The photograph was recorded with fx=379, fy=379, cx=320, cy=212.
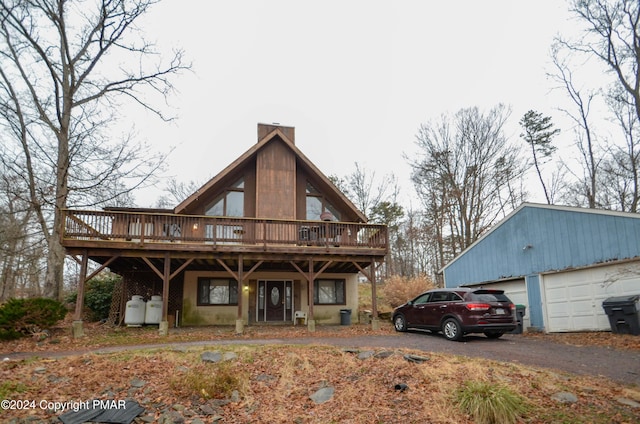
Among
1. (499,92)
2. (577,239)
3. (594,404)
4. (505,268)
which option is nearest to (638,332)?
(577,239)

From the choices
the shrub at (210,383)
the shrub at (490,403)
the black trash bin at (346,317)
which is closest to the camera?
the shrub at (490,403)

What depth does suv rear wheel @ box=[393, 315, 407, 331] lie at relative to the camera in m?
12.7

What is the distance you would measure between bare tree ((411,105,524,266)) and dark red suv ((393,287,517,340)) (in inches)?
507

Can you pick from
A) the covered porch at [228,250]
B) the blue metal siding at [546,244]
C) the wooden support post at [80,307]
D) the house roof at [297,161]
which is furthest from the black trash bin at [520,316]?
the wooden support post at [80,307]

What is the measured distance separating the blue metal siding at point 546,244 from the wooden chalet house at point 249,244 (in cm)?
476

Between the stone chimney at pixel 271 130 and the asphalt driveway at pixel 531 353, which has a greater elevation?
the stone chimney at pixel 271 130

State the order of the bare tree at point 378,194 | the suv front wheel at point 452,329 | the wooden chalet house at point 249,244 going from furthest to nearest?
the bare tree at point 378,194, the wooden chalet house at point 249,244, the suv front wheel at point 452,329

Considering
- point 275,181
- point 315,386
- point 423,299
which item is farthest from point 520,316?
point 275,181

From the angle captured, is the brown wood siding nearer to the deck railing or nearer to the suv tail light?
the deck railing

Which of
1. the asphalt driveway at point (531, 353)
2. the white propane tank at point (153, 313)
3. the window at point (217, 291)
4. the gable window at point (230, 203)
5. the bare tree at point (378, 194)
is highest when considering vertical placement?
the bare tree at point (378, 194)

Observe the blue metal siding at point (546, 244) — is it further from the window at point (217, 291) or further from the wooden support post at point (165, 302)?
Result: the wooden support post at point (165, 302)

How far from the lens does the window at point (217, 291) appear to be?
15.7m

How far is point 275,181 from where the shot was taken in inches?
648

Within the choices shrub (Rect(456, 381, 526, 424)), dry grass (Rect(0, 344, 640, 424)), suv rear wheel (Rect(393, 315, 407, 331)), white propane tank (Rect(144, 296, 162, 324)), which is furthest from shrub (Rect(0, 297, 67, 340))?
shrub (Rect(456, 381, 526, 424))
